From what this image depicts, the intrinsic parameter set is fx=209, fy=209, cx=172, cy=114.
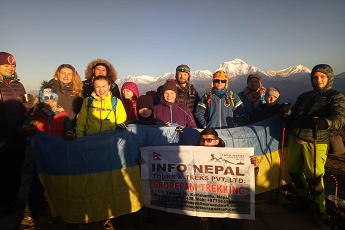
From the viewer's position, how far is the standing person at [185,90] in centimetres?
510

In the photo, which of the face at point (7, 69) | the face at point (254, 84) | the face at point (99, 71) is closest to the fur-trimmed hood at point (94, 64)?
the face at point (99, 71)

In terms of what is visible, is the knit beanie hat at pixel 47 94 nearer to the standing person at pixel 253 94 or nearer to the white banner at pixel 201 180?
the white banner at pixel 201 180

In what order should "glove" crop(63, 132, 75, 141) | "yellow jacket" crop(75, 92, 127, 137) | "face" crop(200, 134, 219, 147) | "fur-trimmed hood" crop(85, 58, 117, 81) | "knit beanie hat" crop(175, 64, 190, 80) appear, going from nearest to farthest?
"face" crop(200, 134, 219, 147) < "glove" crop(63, 132, 75, 141) < "yellow jacket" crop(75, 92, 127, 137) < "knit beanie hat" crop(175, 64, 190, 80) < "fur-trimmed hood" crop(85, 58, 117, 81)

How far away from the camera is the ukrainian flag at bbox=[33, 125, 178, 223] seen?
3.39 m

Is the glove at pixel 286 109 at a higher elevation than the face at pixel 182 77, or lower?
lower

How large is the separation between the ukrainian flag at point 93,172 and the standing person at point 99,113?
402mm

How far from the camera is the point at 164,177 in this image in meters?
3.22

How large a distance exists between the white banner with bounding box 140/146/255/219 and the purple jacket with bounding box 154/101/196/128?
3.29 ft

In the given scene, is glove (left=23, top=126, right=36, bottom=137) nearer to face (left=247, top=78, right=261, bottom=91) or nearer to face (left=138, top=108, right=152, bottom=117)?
face (left=138, top=108, right=152, bottom=117)

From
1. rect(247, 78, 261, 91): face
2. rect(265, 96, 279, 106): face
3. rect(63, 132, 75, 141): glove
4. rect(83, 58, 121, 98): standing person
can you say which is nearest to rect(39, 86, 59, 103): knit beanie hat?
rect(63, 132, 75, 141): glove

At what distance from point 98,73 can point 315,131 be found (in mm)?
4771

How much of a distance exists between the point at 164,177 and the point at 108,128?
1434 mm

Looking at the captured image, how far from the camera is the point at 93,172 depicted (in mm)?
3441

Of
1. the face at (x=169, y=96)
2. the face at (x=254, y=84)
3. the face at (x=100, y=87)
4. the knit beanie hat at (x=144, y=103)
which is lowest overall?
the knit beanie hat at (x=144, y=103)
